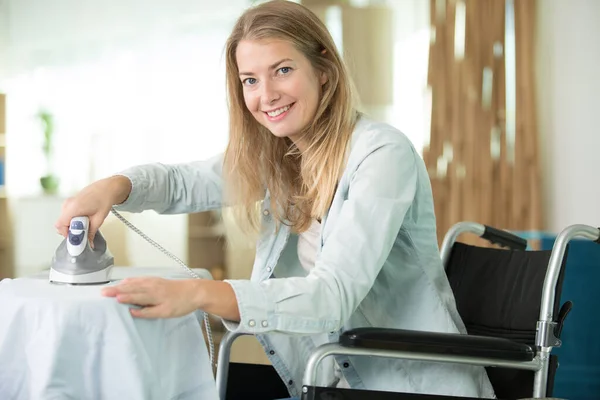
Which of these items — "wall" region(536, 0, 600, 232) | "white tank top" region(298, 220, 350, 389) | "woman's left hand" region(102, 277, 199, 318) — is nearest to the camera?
"woman's left hand" region(102, 277, 199, 318)

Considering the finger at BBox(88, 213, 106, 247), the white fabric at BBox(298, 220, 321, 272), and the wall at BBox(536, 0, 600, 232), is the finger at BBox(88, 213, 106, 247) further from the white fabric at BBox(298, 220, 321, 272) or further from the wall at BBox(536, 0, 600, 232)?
the wall at BBox(536, 0, 600, 232)

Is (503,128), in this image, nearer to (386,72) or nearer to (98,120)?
(386,72)

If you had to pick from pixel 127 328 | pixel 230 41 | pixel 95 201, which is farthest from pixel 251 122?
pixel 127 328

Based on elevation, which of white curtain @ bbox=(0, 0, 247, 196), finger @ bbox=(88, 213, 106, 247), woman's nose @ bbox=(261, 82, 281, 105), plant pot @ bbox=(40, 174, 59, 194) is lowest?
finger @ bbox=(88, 213, 106, 247)

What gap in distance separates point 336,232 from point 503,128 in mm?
2389

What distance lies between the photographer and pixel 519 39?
11.2 feet

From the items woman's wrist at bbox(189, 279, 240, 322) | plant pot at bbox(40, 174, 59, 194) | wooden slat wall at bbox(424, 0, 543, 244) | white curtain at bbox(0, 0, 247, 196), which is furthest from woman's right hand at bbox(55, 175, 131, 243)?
plant pot at bbox(40, 174, 59, 194)

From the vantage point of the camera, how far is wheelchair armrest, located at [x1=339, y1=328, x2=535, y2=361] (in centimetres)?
123

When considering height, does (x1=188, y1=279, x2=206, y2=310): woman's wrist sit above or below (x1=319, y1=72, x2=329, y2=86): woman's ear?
below

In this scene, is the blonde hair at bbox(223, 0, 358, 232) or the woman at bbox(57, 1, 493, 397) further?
the blonde hair at bbox(223, 0, 358, 232)

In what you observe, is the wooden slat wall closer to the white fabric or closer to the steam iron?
the white fabric

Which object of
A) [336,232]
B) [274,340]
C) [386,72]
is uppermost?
[386,72]

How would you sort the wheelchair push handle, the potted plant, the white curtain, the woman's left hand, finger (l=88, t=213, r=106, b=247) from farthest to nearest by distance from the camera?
1. the potted plant
2. the white curtain
3. the wheelchair push handle
4. finger (l=88, t=213, r=106, b=247)
5. the woman's left hand

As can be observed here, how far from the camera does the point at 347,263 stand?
3.92 feet
